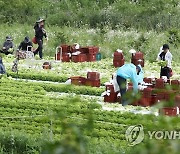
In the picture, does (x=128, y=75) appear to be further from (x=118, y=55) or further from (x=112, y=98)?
(x=118, y=55)

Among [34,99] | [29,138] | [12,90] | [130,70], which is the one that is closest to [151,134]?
[29,138]

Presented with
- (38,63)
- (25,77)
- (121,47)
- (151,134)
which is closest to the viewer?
(151,134)

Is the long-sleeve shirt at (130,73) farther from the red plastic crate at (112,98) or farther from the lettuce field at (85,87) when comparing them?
the red plastic crate at (112,98)

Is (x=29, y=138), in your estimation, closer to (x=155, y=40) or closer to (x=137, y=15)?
(x=155, y=40)

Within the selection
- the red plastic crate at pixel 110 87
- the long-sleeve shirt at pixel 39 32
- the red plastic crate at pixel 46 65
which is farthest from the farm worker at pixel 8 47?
the red plastic crate at pixel 110 87

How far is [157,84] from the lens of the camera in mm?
15188

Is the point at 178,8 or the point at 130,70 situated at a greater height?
the point at 178,8

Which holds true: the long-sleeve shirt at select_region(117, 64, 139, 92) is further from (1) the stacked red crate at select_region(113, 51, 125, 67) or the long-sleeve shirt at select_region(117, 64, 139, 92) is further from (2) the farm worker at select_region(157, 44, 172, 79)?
(1) the stacked red crate at select_region(113, 51, 125, 67)

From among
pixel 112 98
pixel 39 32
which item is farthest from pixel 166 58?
pixel 39 32

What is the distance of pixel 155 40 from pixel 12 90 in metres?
10.9

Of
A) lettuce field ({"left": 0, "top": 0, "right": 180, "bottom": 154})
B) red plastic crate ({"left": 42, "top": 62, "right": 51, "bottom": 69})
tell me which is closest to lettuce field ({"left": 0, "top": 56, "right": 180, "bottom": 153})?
lettuce field ({"left": 0, "top": 0, "right": 180, "bottom": 154})

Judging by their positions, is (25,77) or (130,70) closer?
(130,70)

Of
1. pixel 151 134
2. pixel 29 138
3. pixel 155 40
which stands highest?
pixel 155 40

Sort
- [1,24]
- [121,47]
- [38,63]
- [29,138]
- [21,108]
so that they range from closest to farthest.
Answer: [29,138], [21,108], [38,63], [121,47], [1,24]
